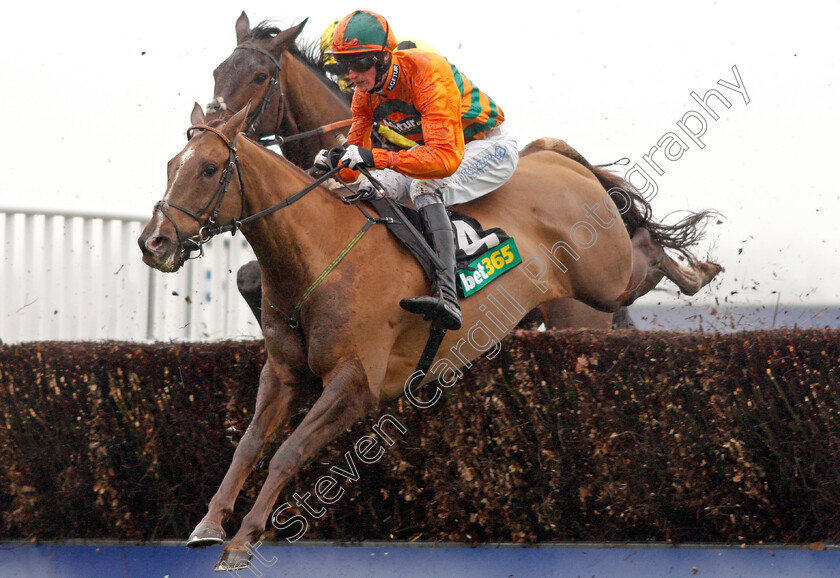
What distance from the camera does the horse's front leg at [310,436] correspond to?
3.01m

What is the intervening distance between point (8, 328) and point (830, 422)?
501 centimetres

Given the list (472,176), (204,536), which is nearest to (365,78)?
(472,176)

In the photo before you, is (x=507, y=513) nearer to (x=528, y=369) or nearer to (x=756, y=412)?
(x=528, y=369)

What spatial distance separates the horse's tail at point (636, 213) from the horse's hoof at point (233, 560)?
2751 millimetres

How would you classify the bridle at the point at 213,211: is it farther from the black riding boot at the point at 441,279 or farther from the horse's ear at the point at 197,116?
the black riding boot at the point at 441,279

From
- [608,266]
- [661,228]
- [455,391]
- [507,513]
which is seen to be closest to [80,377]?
[455,391]

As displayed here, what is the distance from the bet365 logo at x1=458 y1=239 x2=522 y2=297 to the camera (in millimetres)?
3934

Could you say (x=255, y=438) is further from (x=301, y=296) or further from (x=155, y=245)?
(x=155, y=245)

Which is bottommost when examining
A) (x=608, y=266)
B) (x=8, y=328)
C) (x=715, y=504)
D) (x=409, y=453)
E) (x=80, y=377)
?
(x=8, y=328)

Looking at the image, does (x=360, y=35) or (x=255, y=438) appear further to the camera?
(x=360, y=35)

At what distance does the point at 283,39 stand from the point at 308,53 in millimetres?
283

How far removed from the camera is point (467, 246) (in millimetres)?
3977

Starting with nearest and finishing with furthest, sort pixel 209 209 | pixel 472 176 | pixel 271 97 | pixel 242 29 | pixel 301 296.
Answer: pixel 209 209 < pixel 301 296 < pixel 472 176 < pixel 271 97 < pixel 242 29

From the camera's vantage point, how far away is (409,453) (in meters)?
4.39
